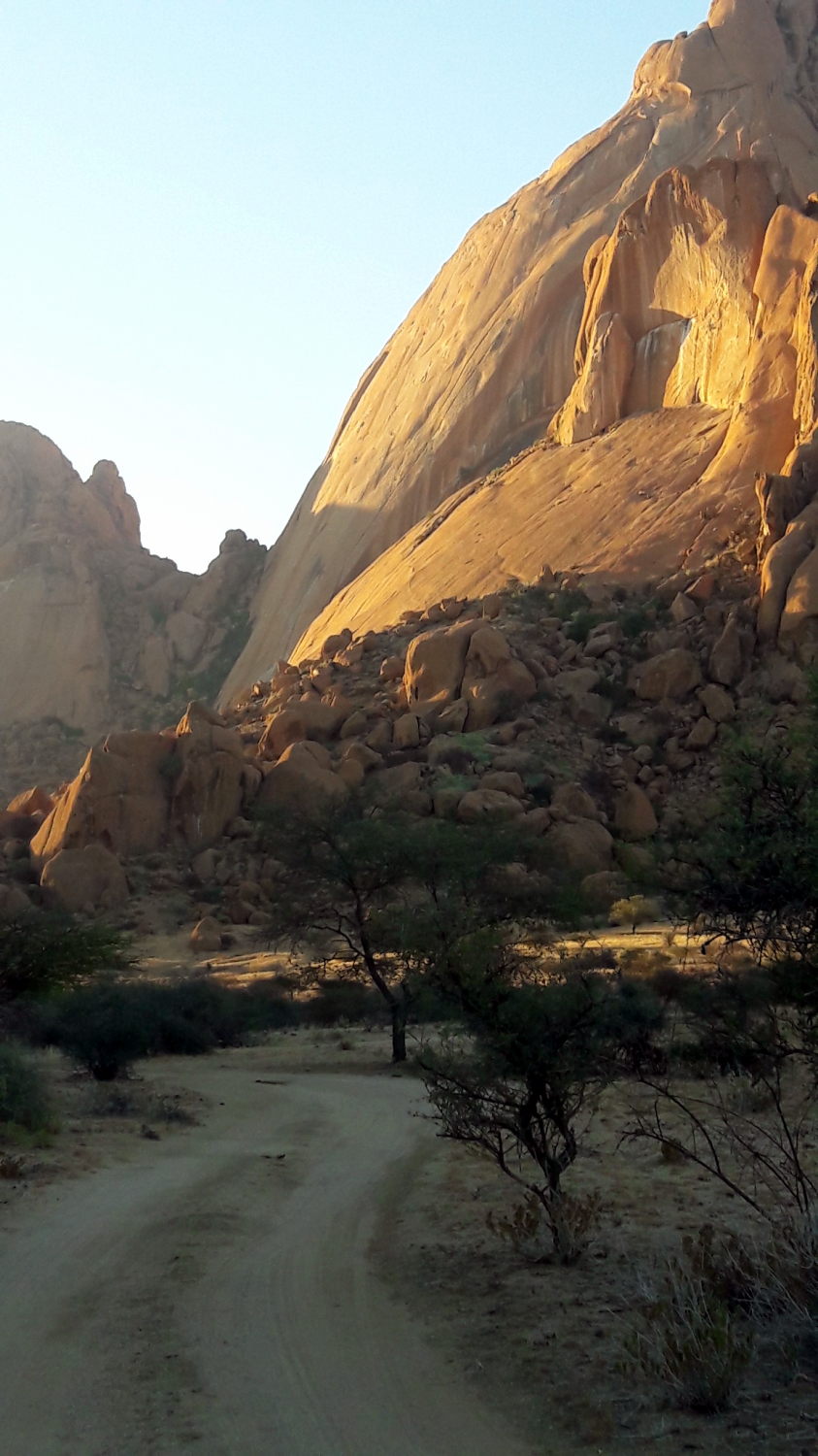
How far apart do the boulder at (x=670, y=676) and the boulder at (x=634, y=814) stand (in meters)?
3.65

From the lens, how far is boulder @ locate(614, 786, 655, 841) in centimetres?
3453

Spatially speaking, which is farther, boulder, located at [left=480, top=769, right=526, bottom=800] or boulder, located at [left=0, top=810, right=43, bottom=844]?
boulder, located at [left=0, top=810, right=43, bottom=844]

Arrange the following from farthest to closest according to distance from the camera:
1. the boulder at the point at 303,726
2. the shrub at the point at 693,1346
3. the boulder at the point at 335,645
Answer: the boulder at the point at 335,645 < the boulder at the point at 303,726 < the shrub at the point at 693,1346

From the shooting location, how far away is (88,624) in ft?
247

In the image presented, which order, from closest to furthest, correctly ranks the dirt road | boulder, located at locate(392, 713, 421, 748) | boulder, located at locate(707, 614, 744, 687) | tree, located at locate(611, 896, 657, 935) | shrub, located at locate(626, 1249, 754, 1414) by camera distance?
shrub, located at locate(626, 1249, 754, 1414) < the dirt road < tree, located at locate(611, 896, 657, 935) < boulder, located at locate(707, 614, 744, 687) < boulder, located at locate(392, 713, 421, 748)

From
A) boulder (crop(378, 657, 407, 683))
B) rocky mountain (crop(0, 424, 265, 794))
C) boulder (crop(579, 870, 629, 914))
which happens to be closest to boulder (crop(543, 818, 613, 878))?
boulder (crop(579, 870, 629, 914))

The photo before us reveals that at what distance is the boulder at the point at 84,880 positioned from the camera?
1409 inches

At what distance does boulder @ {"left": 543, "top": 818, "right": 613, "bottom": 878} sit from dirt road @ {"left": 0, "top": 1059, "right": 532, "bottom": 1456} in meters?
19.2

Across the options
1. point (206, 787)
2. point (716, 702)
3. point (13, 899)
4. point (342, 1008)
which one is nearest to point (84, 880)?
point (13, 899)

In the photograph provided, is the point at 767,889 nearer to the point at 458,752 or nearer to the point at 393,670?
the point at 458,752

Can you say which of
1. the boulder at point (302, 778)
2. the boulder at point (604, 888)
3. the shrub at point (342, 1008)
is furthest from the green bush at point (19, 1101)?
the boulder at point (302, 778)

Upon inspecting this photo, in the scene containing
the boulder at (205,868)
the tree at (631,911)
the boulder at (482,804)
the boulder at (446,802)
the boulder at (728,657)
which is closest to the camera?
the tree at (631,911)

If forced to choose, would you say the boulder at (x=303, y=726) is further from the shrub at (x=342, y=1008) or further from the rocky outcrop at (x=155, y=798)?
the shrub at (x=342, y=1008)

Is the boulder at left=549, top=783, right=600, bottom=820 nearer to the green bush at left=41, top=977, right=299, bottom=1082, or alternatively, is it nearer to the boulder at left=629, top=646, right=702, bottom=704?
the boulder at left=629, top=646, right=702, bottom=704
